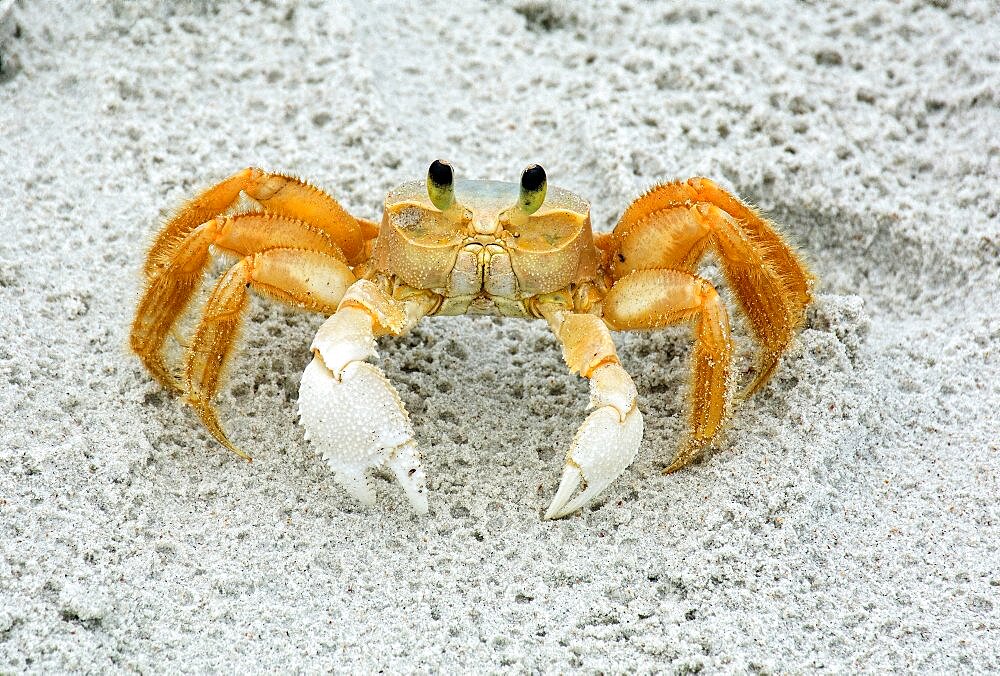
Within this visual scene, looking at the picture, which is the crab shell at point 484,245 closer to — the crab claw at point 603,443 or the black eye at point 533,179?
the black eye at point 533,179

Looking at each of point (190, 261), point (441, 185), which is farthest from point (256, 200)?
point (441, 185)

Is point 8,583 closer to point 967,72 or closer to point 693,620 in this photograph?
point 693,620

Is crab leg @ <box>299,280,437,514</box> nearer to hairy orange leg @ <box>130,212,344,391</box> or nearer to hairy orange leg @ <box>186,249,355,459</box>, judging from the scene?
hairy orange leg @ <box>186,249,355,459</box>

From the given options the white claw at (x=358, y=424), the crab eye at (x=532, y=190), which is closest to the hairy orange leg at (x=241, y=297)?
→ the white claw at (x=358, y=424)

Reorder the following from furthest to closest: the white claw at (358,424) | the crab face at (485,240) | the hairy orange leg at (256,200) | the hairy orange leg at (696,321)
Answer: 1. the hairy orange leg at (256,200)
2. the crab face at (485,240)
3. the hairy orange leg at (696,321)
4. the white claw at (358,424)

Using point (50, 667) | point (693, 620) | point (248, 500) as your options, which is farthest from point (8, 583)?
point (693, 620)

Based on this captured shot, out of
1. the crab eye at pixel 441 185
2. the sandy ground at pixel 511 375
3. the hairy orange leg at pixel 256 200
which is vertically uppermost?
the crab eye at pixel 441 185

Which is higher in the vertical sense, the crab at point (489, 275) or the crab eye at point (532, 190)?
the crab eye at point (532, 190)
